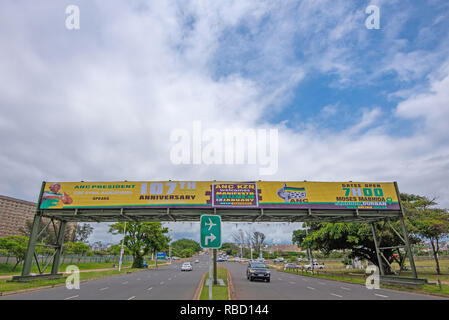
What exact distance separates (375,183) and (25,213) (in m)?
184

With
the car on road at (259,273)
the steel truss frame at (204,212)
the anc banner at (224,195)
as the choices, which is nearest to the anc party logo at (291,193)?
the anc banner at (224,195)

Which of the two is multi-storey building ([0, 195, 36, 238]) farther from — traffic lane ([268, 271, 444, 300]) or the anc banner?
traffic lane ([268, 271, 444, 300])

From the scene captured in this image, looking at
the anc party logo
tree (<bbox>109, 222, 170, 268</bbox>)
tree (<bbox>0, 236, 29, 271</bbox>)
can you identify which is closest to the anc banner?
the anc party logo

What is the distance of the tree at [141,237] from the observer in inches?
1852

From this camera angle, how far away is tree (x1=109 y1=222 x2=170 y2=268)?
47031 mm

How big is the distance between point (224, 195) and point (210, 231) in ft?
37.1

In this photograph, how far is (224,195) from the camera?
64.1ft

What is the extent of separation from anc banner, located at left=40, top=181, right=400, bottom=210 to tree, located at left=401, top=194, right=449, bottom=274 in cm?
1237

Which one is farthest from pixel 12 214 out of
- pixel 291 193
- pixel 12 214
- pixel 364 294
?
pixel 364 294

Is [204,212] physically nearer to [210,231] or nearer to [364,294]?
[364,294]

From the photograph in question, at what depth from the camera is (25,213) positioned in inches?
6117

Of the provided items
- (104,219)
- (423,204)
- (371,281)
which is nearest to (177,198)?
(104,219)

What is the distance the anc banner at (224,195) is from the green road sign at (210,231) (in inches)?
434
